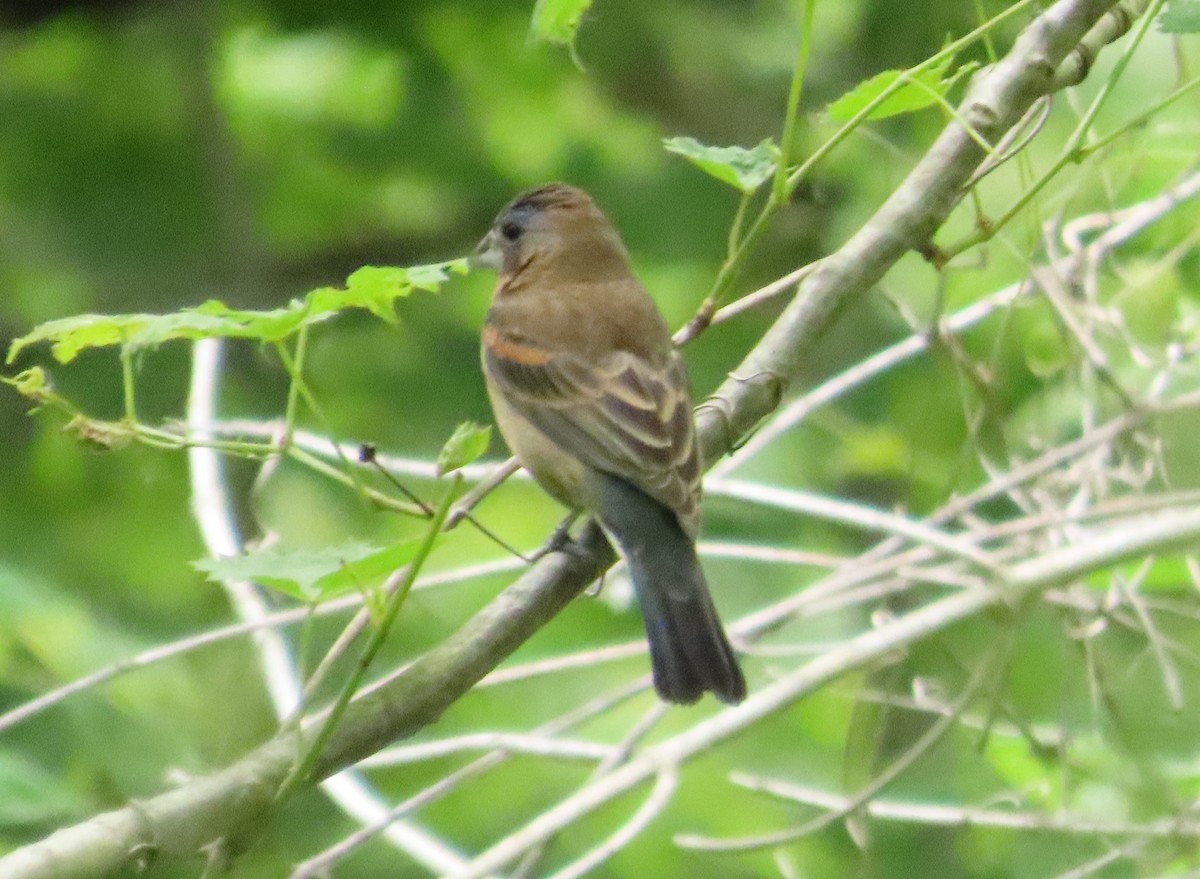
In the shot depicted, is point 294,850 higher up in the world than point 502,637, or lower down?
higher up

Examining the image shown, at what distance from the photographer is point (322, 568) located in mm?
1447

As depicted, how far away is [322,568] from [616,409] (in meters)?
1.46

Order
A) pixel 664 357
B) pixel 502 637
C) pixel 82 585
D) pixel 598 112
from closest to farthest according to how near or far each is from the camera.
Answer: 1. pixel 502 637
2. pixel 664 357
3. pixel 82 585
4. pixel 598 112

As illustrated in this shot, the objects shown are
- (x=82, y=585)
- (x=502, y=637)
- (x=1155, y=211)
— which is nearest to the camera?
(x=502, y=637)

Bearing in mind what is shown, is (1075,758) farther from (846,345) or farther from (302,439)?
(846,345)

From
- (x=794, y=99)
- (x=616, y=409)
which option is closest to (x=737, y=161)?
(x=794, y=99)

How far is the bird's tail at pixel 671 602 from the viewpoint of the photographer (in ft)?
7.51

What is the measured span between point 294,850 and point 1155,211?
2.39 meters

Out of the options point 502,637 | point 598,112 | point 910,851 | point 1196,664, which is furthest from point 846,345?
point 502,637

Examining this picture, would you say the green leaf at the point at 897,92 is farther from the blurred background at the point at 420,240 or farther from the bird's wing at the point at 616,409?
the blurred background at the point at 420,240

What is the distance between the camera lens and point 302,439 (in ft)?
10.6

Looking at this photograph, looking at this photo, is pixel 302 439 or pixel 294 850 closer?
pixel 302 439

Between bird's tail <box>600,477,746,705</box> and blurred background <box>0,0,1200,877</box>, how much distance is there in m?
1.47

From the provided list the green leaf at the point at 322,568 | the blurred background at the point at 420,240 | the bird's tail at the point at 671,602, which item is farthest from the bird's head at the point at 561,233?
the green leaf at the point at 322,568
